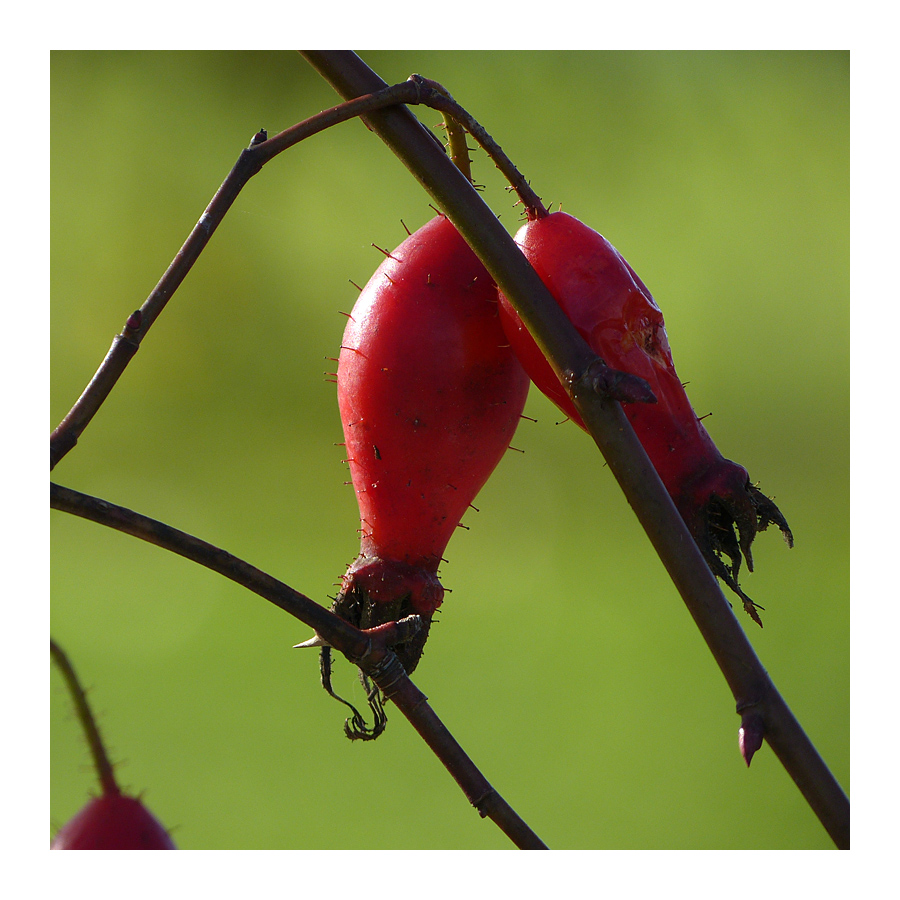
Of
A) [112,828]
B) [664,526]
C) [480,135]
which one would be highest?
[480,135]

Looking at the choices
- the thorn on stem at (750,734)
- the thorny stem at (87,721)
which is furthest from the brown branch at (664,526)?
the thorny stem at (87,721)

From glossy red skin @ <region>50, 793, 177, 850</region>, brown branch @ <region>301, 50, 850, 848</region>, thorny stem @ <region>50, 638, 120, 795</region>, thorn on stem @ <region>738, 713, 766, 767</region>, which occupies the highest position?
brown branch @ <region>301, 50, 850, 848</region>

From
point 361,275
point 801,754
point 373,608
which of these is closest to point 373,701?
point 373,608

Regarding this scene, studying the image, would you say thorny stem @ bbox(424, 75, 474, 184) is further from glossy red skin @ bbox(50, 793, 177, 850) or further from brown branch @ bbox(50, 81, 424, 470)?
glossy red skin @ bbox(50, 793, 177, 850)

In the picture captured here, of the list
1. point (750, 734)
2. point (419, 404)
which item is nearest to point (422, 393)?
point (419, 404)

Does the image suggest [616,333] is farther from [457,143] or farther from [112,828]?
[112,828]

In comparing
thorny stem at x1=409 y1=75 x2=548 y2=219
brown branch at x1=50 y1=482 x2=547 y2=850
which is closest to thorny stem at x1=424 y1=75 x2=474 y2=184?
thorny stem at x1=409 y1=75 x2=548 y2=219
